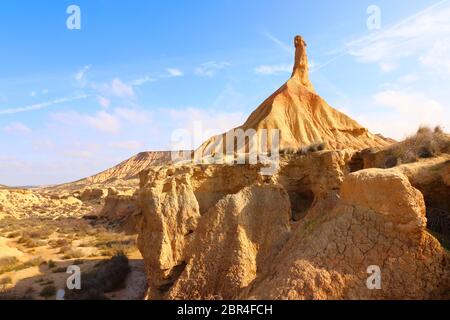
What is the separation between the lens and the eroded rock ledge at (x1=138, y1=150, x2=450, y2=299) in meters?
4.18

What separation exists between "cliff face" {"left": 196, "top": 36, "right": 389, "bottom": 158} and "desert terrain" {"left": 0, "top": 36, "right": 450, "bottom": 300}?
21.7 m

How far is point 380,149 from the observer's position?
9.07m

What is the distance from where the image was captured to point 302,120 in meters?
34.5

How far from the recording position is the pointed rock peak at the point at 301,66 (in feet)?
131

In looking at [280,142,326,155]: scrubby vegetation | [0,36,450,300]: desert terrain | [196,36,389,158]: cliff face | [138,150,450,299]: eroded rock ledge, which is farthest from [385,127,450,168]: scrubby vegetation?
[196,36,389,158]: cliff face

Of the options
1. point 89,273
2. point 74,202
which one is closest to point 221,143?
point 74,202

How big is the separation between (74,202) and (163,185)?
39.8 m

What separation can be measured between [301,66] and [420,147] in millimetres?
35023

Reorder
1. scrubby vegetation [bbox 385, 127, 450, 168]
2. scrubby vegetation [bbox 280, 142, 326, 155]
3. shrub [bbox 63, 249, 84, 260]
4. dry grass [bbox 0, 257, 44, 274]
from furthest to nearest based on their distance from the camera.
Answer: shrub [bbox 63, 249, 84, 260] < dry grass [bbox 0, 257, 44, 274] < scrubby vegetation [bbox 280, 142, 326, 155] < scrubby vegetation [bbox 385, 127, 450, 168]

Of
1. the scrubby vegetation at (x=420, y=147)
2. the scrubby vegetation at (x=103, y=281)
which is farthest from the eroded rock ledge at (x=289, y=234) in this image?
the scrubby vegetation at (x=103, y=281)

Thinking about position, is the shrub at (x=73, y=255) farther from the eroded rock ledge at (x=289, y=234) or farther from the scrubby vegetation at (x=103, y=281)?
the eroded rock ledge at (x=289, y=234)

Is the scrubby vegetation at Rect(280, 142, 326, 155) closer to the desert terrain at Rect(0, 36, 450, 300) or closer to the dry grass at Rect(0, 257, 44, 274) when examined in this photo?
the desert terrain at Rect(0, 36, 450, 300)
